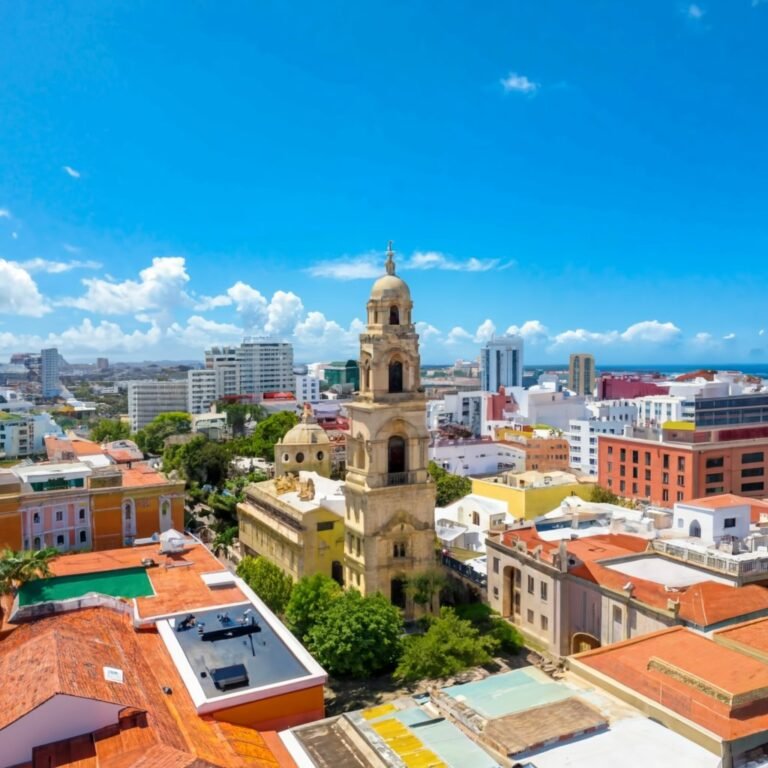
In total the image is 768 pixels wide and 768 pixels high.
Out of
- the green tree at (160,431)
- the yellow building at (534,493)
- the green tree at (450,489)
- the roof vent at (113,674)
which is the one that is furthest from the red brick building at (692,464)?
the green tree at (160,431)

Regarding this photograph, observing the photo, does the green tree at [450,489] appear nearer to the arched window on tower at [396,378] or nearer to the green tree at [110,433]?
the arched window on tower at [396,378]

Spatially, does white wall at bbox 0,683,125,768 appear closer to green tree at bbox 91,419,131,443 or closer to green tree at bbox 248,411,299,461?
green tree at bbox 248,411,299,461

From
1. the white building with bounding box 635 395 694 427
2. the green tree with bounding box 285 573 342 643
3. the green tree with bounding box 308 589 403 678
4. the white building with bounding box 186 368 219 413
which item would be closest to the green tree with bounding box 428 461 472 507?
the green tree with bounding box 285 573 342 643

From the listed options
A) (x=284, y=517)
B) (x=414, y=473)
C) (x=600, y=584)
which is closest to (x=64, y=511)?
(x=284, y=517)

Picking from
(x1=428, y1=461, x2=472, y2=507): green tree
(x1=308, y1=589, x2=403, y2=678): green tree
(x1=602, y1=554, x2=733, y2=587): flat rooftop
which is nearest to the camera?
(x1=308, y1=589, x2=403, y2=678): green tree

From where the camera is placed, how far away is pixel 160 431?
123062mm

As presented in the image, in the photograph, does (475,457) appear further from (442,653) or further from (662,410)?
(442,653)

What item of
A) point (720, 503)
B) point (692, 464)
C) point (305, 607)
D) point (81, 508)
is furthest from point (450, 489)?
point (305, 607)

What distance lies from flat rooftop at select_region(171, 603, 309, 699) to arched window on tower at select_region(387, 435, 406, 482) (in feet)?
43.8

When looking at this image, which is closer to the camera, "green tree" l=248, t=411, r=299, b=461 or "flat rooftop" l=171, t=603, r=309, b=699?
"flat rooftop" l=171, t=603, r=309, b=699

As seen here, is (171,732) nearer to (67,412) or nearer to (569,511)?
(569,511)

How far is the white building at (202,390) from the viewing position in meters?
187

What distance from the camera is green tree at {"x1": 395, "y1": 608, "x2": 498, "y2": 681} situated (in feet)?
105

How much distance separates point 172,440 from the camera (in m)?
111
